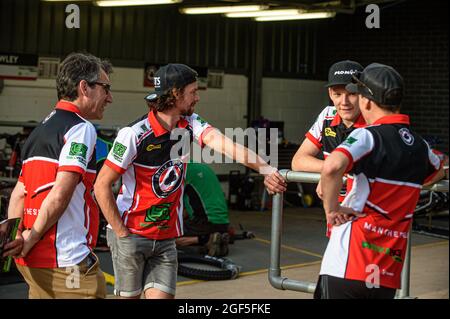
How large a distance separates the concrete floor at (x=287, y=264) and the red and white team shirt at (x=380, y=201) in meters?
4.03

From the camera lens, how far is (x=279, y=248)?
173 inches

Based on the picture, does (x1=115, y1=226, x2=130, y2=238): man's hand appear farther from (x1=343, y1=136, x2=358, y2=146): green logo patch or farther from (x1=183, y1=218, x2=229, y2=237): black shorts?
(x1=183, y1=218, x2=229, y2=237): black shorts

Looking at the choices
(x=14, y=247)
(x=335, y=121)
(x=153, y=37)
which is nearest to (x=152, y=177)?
(x=14, y=247)

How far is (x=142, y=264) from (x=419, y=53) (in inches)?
456

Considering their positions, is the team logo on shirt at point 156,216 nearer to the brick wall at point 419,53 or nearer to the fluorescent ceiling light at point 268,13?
the fluorescent ceiling light at point 268,13

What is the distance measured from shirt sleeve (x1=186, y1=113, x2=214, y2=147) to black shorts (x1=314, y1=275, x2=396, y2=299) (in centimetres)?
133

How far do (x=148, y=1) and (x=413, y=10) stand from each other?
6260mm

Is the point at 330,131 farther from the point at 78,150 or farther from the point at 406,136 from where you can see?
the point at 78,150

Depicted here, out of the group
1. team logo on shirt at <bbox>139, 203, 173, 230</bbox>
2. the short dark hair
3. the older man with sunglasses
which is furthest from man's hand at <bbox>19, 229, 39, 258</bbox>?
team logo on shirt at <bbox>139, 203, 173, 230</bbox>

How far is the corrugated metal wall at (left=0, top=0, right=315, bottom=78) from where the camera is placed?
40.1ft

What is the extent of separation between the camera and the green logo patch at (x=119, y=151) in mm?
4188
